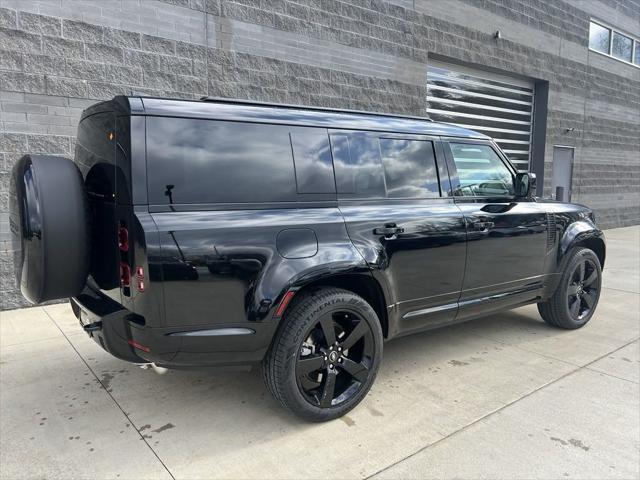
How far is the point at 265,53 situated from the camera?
23.1 feet

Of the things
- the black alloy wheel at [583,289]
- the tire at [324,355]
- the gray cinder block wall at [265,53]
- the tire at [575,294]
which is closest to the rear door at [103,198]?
Result: the tire at [324,355]

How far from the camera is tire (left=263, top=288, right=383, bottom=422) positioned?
9.43ft

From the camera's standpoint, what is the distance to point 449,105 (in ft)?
34.1

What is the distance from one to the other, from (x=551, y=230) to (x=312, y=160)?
2.61 meters

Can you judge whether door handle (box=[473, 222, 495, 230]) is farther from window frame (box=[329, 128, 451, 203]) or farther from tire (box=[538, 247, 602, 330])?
tire (box=[538, 247, 602, 330])

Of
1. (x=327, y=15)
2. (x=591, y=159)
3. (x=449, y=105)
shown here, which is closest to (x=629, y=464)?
(x=327, y=15)

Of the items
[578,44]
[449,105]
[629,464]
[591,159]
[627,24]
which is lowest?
[629,464]

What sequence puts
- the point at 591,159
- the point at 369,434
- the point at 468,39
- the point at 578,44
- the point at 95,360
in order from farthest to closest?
the point at 591,159
the point at 578,44
the point at 468,39
the point at 95,360
the point at 369,434

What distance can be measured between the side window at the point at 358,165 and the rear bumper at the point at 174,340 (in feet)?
3.63

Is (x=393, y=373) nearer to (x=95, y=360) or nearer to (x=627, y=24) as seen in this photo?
(x=95, y=360)

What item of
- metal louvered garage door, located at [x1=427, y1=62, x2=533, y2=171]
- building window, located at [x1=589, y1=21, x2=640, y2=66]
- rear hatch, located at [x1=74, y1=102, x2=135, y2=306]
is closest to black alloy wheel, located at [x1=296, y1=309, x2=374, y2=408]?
rear hatch, located at [x1=74, y1=102, x2=135, y2=306]

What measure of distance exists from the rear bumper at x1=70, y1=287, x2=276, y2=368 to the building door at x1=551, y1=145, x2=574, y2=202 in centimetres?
1213

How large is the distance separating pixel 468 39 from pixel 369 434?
950cm

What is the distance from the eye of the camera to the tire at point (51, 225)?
2592 millimetres
